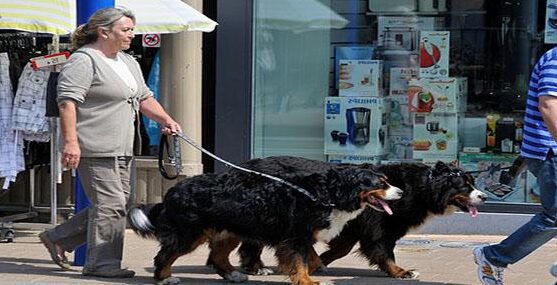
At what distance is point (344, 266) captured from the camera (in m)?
8.22

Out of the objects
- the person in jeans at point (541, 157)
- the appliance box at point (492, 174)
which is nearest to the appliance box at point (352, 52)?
the appliance box at point (492, 174)

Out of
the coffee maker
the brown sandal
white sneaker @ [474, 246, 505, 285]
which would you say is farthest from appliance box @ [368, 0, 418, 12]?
the brown sandal

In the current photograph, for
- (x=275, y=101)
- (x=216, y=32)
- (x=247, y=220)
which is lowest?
(x=247, y=220)

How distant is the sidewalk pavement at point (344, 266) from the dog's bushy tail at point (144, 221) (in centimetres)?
38

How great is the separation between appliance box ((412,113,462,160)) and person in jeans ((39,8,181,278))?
3.34 m

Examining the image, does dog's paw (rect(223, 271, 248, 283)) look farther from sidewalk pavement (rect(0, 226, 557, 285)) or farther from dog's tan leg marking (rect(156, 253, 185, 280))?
dog's tan leg marking (rect(156, 253, 185, 280))

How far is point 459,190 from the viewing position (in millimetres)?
7258

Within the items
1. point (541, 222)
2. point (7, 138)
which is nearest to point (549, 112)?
point (541, 222)

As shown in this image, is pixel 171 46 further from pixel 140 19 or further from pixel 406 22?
pixel 406 22

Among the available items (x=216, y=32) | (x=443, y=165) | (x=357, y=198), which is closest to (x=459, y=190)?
(x=443, y=165)

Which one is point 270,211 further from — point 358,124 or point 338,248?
point 358,124

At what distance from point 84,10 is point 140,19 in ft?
3.85

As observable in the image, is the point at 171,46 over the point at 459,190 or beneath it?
over

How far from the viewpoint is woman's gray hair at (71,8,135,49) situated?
23.9 ft
